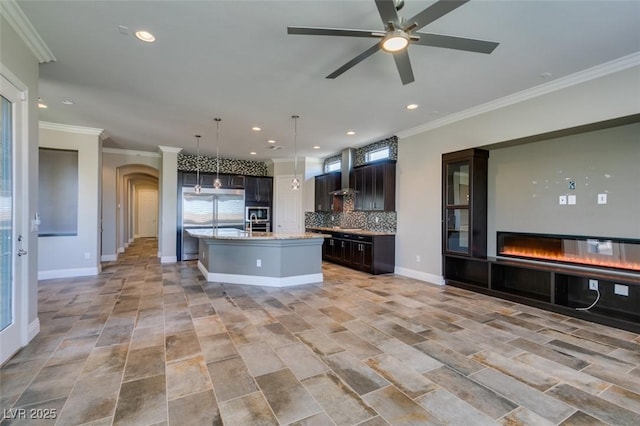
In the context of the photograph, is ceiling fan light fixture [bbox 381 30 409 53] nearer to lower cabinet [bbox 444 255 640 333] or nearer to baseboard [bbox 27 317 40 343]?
lower cabinet [bbox 444 255 640 333]

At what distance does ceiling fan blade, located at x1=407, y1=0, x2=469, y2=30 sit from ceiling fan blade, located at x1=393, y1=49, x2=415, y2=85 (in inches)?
14.3

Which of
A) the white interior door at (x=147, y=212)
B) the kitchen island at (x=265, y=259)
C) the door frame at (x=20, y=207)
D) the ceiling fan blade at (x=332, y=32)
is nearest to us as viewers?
the ceiling fan blade at (x=332, y=32)

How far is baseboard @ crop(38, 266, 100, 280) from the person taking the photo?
17.9ft

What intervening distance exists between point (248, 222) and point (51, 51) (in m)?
5.89

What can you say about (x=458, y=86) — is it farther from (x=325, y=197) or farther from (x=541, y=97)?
(x=325, y=197)

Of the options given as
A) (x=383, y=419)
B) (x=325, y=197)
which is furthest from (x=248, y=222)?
(x=383, y=419)

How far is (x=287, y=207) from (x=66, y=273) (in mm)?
5211

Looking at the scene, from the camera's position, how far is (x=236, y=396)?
204 cm

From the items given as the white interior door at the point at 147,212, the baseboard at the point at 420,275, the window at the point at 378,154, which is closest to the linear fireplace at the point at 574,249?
the baseboard at the point at 420,275

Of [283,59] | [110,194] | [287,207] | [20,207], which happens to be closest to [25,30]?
[20,207]

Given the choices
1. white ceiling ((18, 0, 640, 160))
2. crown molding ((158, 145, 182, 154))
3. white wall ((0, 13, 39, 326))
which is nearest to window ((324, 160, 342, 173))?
white ceiling ((18, 0, 640, 160))

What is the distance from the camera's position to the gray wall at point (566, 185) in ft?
11.3

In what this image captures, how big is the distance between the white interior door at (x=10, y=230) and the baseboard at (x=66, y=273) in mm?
3501

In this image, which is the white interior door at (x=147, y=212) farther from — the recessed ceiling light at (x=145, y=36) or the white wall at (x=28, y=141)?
the recessed ceiling light at (x=145, y=36)
